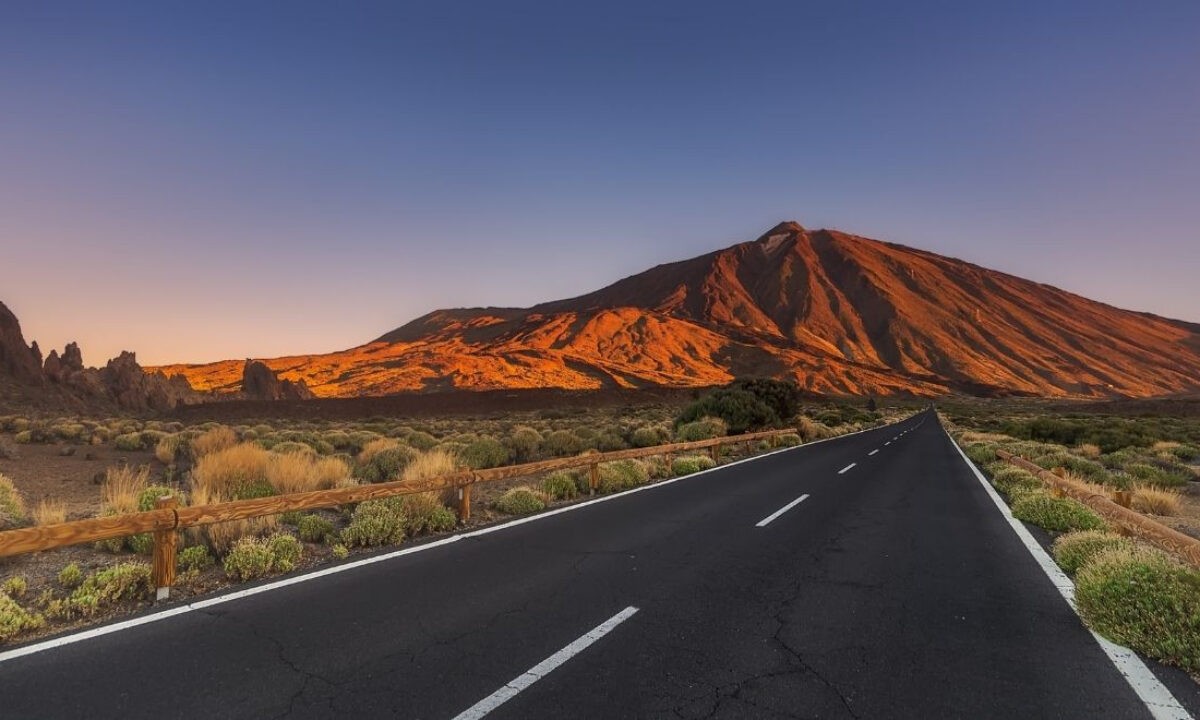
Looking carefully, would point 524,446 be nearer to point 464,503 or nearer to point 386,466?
point 386,466

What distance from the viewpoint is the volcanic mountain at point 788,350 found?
10312 cm

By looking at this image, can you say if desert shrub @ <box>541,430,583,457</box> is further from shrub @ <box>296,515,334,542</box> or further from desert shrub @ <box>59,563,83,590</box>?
desert shrub @ <box>59,563,83,590</box>

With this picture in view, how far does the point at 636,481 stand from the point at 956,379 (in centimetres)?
15493

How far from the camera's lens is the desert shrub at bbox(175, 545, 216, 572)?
6.55 meters

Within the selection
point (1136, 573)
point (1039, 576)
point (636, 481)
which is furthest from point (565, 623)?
point (636, 481)

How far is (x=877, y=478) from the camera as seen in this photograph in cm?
1582

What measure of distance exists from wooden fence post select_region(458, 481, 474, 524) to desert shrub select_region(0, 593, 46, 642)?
5.08m

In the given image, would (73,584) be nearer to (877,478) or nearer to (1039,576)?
→ (1039,576)

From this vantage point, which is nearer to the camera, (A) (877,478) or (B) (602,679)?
(B) (602,679)

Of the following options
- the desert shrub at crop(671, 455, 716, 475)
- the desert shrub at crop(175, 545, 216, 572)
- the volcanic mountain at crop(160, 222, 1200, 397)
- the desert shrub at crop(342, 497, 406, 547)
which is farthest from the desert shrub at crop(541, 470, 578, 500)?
the volcanic mountain at crop(160, 222, 1200, 397)

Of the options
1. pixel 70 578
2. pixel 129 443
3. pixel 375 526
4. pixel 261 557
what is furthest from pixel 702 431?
pixel 129 443

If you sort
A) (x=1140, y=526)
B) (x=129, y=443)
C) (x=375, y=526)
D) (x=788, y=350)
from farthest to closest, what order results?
(x=788, y=350)
(x=129, y=443)
(x=375, y=526)
(x=1140, y=526)

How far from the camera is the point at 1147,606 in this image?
4828mm

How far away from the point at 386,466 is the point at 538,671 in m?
11.9
